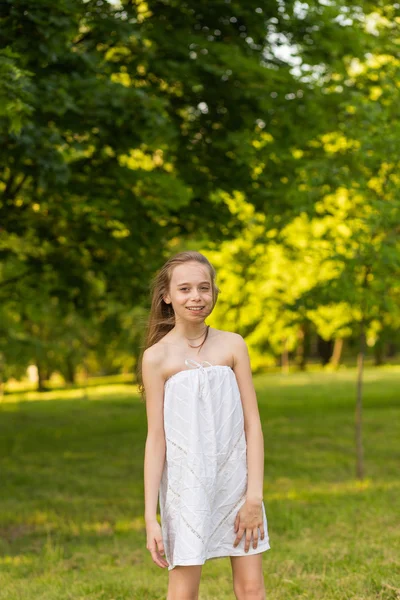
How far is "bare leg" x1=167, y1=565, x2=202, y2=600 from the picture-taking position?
10.4ft

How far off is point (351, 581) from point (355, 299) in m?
4.69

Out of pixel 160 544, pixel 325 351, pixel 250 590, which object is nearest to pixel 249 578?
pixel 250 590

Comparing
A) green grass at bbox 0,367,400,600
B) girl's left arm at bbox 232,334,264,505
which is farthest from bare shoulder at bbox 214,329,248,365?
green grass at bbox 0,367,400,600

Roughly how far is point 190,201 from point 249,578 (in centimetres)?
844

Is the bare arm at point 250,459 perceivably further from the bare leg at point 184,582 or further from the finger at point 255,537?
the bare leg at point 184,582

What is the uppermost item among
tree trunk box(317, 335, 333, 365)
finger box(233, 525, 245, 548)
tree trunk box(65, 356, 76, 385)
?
finger box(233, 525, 245, 548)

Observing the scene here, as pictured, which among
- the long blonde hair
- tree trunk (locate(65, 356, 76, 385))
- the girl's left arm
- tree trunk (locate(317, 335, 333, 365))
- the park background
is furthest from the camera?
tree trunk (locate(317, 335, 333, 365))

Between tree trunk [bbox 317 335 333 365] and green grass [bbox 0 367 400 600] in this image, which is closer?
green grass [bbox 0 367 400 600]

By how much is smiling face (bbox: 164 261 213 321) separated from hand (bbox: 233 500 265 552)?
2.49 feet

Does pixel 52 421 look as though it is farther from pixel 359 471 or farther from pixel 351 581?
pixel 351 581

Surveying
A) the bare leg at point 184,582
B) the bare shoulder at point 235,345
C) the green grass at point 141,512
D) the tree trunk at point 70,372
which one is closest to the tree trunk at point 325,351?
the tree trunk at point 70,372

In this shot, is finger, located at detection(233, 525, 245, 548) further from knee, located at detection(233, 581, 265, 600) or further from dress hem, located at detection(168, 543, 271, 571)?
knee, located at detection(233, 581, 265, 600)

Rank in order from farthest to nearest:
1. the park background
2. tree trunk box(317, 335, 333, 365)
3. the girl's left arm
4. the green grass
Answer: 1. tree trunk box(317, 335, 333, 365)
2. the park background
3. the green grass
4. the girl's left arm

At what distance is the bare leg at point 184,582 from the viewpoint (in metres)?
3.16
